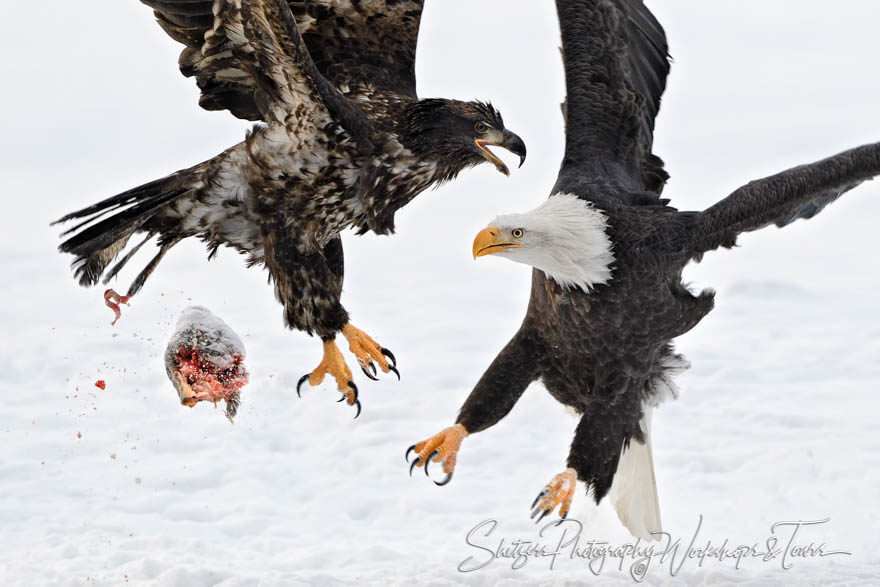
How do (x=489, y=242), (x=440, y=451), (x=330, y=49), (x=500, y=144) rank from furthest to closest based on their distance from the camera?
1. (x=330, y=49)
2. (x=440, y=451)
3. (x=500, y=144)
4. (x=489, y=242)

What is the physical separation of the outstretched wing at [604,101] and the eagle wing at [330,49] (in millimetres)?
709

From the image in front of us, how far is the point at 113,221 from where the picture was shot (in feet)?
15.2

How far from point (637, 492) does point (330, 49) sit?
2.49m

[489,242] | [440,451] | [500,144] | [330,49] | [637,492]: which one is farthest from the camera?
[637,492]

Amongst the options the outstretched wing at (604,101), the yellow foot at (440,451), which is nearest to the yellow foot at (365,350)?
the yellow foot at (440,451)

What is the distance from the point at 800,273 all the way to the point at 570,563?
6.02 meters

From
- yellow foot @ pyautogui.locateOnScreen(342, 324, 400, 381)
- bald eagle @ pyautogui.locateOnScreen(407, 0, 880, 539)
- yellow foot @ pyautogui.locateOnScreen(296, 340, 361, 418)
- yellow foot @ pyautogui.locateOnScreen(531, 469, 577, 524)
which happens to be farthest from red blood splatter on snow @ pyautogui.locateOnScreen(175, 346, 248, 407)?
yellow foot @ pyautogui.locateOnScreen(531, 469, 577, 524)

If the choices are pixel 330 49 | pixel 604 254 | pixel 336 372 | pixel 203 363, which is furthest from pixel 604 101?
pixel 203 363

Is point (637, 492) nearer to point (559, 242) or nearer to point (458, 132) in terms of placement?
point (559, 242)

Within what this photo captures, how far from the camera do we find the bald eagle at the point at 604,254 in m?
4.44

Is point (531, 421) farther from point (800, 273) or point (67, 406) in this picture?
point (800, 273)

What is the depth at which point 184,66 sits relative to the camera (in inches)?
187

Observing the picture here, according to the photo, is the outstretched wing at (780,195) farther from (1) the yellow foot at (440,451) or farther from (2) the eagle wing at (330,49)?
(2) the eagle wing at (330,49)

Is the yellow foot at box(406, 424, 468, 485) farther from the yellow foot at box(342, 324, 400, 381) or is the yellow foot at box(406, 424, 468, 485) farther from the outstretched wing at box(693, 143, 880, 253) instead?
the outstretched wing at box(693, 143, 880, 253)
